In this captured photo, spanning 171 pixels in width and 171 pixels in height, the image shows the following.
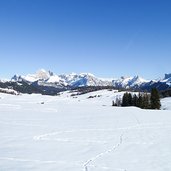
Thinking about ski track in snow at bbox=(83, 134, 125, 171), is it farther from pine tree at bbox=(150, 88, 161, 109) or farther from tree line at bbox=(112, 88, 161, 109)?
tree line at bbox=(112, 88, 161, 109)

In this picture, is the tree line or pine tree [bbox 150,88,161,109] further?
the tree line

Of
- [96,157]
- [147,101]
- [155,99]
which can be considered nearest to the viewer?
[96,157]

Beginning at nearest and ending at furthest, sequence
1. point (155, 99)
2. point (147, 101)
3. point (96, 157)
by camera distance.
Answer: point (96, 157)
point (155, 99)
point (147, 101)

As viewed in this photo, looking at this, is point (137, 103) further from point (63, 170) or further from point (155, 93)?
point (63, 170)

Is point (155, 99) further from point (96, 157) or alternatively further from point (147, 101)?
point (96, 157)

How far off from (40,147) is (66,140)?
414 centimetres

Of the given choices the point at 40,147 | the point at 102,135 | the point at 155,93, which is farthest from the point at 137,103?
the point at 40,147

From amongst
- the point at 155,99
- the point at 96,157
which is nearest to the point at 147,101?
the point at 155,99

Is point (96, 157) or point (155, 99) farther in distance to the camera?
point (155, 99)

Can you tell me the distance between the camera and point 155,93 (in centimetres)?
11312

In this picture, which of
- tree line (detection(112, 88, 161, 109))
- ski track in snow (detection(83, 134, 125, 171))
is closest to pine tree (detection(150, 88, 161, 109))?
tree line (detection(112, 88, 161, 109))

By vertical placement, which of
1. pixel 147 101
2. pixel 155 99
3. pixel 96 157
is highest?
pixel 155 99

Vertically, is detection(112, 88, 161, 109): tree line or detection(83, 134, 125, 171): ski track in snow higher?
detection(112, 88, 161, 109): tree line

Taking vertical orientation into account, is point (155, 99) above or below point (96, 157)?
above
